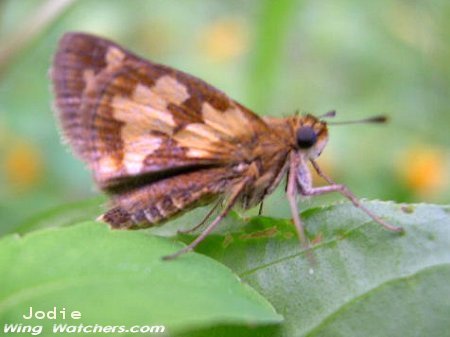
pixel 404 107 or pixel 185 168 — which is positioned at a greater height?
pixel 185 168

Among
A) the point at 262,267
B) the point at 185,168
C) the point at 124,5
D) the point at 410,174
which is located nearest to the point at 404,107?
the point at 410,174

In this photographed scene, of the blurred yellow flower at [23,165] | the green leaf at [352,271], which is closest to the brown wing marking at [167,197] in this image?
the green leaf at [352,271]

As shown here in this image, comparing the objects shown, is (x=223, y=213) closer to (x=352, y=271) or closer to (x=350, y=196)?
(x=350, y=196)

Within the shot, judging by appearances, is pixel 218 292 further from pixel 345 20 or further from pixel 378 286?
pixel 345 20

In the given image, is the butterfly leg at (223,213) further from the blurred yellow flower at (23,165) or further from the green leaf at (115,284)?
the blurred yellow flower at (23,165)

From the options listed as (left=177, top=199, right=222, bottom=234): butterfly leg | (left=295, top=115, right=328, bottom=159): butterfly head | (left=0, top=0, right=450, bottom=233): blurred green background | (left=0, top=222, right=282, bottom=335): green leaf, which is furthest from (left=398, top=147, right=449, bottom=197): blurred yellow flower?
(left=0, top=222, right=282, bottom=335): green leaf

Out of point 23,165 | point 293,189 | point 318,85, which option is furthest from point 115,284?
point 318,85
